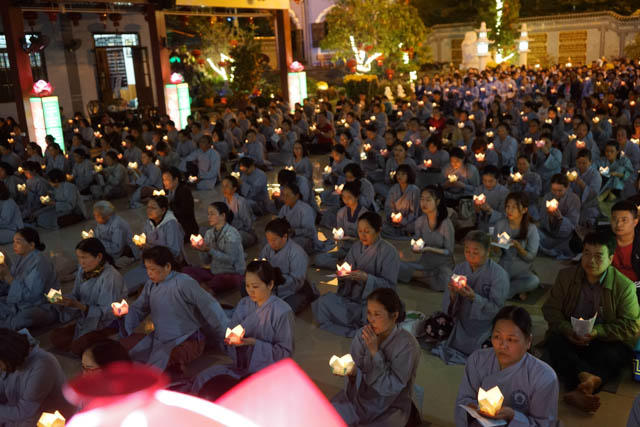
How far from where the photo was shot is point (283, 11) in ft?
72.2

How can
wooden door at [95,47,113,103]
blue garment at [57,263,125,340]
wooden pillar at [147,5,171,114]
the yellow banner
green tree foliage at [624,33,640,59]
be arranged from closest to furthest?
blue garment at [57,263,125,340] → the yellow banner → wooden pillar at [147,5,171,114] → wooden door at [95,47,113,103] → green tree foliage at [624,33,640,59]

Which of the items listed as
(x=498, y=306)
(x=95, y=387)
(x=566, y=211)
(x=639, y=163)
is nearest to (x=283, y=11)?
(x=639, y=163)

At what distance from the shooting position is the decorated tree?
108 feet

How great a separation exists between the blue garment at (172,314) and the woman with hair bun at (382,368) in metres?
1.51

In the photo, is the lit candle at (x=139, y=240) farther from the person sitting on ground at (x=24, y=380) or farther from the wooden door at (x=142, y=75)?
the wooden door at (x=142, y=75)

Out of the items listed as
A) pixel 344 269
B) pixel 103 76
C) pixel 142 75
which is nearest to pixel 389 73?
pixel 142 75

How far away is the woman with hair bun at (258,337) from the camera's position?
4.49m

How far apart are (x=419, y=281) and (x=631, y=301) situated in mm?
2617

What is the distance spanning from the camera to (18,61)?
48.1 ft

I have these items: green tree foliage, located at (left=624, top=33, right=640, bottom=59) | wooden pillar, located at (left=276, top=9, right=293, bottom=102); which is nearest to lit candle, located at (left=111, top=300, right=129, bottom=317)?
wooden pillar, located at (left=276, top=9, right=293, bottom=102)

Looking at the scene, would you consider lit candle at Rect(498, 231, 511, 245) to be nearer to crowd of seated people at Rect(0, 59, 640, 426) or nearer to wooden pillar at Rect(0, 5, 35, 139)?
crowd of seated people at Rect(0, 59, 640, 426)

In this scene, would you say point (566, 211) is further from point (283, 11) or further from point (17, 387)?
point (283, 11)

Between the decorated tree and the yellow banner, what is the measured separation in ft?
51.0

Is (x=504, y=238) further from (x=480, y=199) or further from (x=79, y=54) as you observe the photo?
(x=79, y=54)
